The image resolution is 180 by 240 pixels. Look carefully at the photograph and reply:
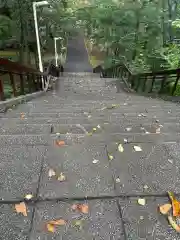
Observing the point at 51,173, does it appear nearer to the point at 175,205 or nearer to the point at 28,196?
the point at 28,196

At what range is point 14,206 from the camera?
77.9 inches

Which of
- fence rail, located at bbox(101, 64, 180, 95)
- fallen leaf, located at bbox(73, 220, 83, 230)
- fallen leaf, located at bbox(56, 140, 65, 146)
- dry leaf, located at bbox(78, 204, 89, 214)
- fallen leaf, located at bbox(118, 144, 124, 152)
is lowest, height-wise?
fence rail, located at bbox(101, 64, 180, 95)

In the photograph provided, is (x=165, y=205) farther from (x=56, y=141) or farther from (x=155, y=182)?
(x=56, y=141)

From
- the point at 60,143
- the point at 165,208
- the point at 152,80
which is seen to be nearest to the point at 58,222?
the point at 165,208

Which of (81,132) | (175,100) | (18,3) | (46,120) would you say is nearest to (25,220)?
(81,132)

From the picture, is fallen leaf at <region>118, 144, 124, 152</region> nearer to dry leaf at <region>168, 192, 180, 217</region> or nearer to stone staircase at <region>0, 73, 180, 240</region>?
stone staircase at <region>0, 73, 180, 240</region>

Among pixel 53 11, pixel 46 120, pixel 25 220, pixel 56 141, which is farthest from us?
pixel 53 11

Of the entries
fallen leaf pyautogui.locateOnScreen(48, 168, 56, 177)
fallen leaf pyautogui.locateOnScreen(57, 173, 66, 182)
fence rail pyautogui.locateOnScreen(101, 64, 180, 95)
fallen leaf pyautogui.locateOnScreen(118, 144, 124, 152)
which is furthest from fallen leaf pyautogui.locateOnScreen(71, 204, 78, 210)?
fence rail pyautogui.locateOnScreen(101, 64, 180, 95)

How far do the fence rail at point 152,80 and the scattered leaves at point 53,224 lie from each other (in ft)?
19.1

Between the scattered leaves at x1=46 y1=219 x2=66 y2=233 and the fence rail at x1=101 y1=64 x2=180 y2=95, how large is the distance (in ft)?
19.1

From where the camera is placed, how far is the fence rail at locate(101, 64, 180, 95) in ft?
25.1

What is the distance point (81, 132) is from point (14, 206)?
5.54 feet

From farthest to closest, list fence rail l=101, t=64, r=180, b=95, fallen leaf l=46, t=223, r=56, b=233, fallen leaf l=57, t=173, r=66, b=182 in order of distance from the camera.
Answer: fence rail l=101, t=64, r=180, b=95 → fallen leaf l=57, t=173, r=66, b=182 → fallen leaf l=46, t=223, r=56, b=233

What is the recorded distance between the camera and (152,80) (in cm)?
960
